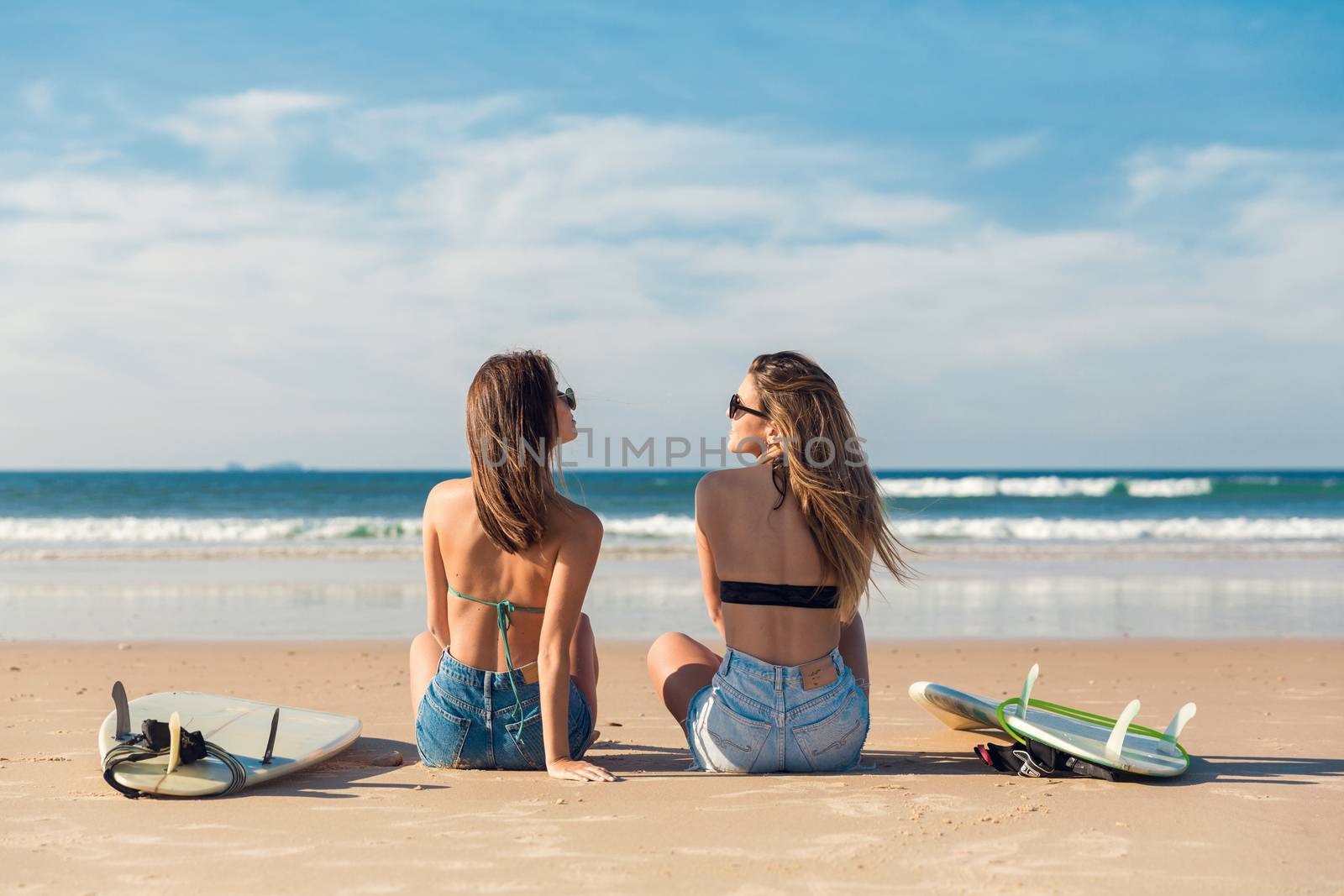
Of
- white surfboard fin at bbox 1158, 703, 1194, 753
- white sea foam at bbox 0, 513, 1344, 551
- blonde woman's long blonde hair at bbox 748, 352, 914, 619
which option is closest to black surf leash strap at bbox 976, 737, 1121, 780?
white surfboard fin at bbox 1158, 703, 1194, 753

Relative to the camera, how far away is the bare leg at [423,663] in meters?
3.74

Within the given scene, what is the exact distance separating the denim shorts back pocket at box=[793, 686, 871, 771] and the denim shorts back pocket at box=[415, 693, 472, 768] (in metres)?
1.16

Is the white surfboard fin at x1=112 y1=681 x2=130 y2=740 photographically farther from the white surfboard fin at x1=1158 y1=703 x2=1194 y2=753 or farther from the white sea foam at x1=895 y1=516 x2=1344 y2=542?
the white sea foam at x1=895 y1=516 x2=1344 y2=542

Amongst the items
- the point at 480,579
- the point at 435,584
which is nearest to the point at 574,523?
the point at 480,579

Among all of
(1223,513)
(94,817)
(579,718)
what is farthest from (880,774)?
(1223,513)

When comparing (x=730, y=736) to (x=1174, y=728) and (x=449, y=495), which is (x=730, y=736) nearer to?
(x=449, y=495)

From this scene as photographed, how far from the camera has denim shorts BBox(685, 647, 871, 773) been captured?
348cm

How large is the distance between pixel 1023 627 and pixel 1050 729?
4.95m

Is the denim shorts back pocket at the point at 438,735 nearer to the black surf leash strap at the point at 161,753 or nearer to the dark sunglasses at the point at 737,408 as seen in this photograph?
the black surf leash strap at the point at 161,753

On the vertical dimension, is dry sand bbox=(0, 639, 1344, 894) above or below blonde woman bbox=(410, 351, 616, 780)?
below

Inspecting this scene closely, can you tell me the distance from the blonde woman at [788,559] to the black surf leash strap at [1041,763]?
634 millimetres

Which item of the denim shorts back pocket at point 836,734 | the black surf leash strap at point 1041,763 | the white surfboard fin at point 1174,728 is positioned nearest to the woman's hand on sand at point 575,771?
the denim shorts back pocket at point 836,734

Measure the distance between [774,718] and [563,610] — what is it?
0.81m

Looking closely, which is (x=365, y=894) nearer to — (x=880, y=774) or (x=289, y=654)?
(x=880, y=774)
